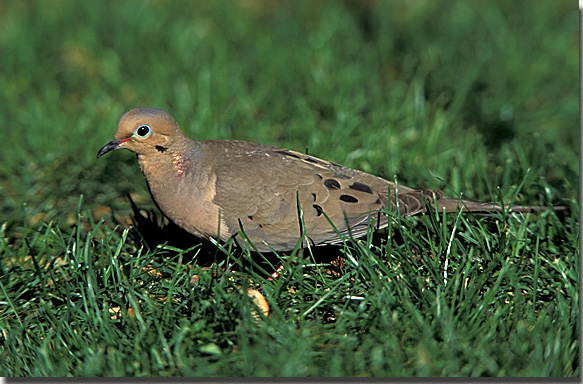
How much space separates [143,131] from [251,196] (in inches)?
25.3

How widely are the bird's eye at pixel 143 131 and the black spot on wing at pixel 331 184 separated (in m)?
0.95

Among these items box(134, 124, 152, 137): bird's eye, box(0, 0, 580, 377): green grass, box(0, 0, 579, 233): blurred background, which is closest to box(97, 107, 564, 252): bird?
box(134, 124, 152, 137): bird's eye

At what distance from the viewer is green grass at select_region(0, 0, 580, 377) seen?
113 inches

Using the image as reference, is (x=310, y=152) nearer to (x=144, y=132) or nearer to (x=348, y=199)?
(x=348, y=199)

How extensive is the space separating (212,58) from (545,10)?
10.2 ft

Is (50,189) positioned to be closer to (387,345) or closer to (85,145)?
(85,145)

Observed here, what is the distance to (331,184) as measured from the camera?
3.68m

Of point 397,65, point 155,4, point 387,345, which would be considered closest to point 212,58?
point 155,4

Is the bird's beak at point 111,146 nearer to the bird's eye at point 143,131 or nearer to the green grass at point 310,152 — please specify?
the bird's eye at point 143,131

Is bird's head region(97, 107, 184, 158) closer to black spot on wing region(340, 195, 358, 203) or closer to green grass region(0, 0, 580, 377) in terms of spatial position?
green grass region(0, 0, 580, 377)

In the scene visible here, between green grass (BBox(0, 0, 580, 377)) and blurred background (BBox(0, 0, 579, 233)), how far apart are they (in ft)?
0.07

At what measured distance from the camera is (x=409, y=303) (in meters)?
2.96

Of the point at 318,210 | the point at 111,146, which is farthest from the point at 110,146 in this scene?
the point at 318,210

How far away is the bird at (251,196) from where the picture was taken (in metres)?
3.54
